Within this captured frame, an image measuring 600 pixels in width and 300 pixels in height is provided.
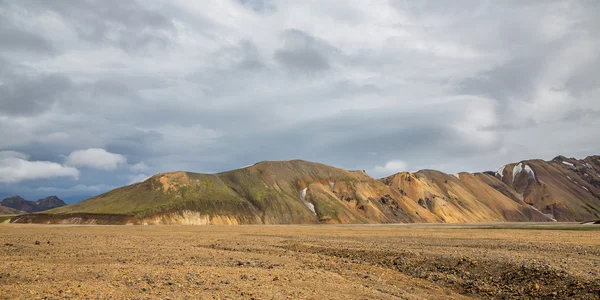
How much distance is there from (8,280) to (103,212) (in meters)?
108

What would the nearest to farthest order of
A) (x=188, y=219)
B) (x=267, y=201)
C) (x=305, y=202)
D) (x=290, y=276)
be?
1. (x=290, y=276)
2. (x=188, y=219)
3. (x=267, y=201)
4. (x=305, y=202)

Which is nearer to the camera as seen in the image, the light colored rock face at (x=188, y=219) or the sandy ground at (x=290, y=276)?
the sandy ground at (x=290, y=276)

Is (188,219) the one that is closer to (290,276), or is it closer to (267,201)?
(267,201)

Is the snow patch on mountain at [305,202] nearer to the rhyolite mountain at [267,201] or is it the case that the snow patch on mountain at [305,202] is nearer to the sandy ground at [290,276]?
the rhyolite mountain at [267,201]

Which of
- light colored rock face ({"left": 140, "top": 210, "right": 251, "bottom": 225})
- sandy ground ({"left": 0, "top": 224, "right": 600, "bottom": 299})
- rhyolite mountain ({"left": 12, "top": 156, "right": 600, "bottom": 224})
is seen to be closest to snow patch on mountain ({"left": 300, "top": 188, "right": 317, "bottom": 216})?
rhyolite mountain ({"left": 12, "top": 156, "right": 600, "bottom": 224})

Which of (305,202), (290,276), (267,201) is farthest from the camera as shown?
(305,202)

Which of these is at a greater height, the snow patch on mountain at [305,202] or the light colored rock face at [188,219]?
the snow patch on mountain at [305,202]

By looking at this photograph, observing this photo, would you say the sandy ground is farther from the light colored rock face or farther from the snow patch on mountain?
the snow patch on mountain

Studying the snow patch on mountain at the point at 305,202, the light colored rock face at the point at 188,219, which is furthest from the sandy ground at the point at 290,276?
the snow patch on mountain at the point at 305,202

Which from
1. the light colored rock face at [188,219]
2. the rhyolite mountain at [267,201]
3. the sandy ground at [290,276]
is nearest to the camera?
the sandy ground at [290,276]

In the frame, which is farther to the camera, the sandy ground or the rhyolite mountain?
the rhyolite mountain

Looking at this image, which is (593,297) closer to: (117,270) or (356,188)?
(117,270)

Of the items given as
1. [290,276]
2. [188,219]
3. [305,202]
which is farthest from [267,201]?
[290,276]

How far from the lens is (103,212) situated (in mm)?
112312
